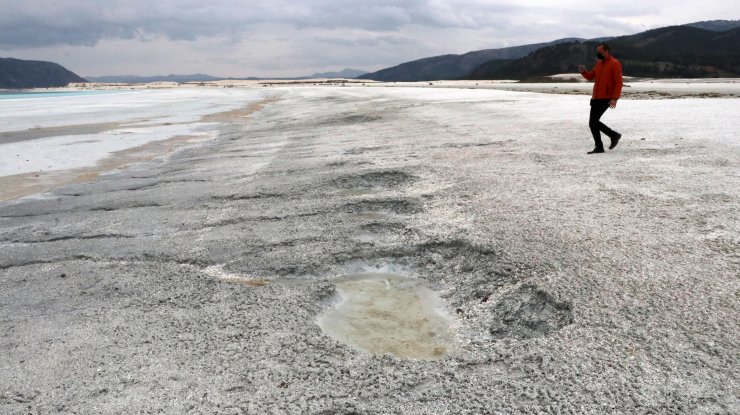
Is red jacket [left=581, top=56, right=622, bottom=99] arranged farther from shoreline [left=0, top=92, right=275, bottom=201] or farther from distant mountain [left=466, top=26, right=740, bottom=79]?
distant mountain [left=466, top=26, right=740, bottom=79]

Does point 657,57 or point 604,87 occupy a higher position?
point 657,57

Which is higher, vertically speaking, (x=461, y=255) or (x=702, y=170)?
(x=702, y=170)

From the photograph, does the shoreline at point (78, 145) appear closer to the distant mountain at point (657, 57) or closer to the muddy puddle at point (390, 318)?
the muddy puddle at point (390, 318)

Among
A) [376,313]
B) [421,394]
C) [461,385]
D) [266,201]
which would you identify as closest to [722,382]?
[461,385]

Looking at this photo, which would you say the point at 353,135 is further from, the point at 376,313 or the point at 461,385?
the point at 461,385

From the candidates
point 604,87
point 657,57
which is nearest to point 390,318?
point 604,87

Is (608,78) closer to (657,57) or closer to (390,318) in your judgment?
(390,318)
